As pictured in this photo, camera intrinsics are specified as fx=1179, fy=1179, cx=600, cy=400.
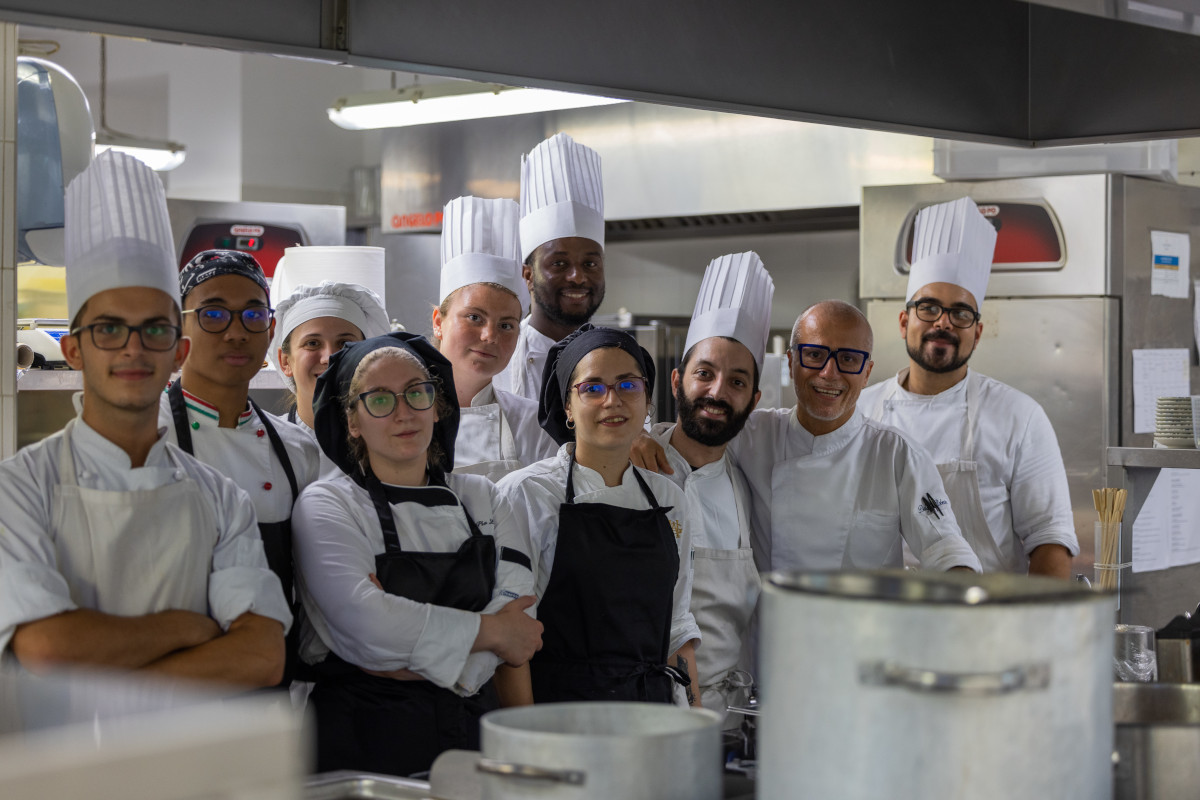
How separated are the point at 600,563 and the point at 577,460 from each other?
0.24 m

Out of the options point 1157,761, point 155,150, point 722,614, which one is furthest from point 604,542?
point 155,150

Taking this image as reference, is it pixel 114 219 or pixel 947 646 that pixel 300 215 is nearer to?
pixel 114 219

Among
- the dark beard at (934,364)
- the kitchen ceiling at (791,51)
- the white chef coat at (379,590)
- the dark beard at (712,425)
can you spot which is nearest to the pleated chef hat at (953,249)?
the dark beard at (934,364)

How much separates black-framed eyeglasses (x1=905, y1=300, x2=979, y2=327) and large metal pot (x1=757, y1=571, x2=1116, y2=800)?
2045mm

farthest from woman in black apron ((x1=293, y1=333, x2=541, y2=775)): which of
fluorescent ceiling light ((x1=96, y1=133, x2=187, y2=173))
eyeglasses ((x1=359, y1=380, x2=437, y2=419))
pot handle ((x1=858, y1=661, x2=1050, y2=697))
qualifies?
fluorescent ceiling light ((x1=96, y1=133, x2=187, y2=173))

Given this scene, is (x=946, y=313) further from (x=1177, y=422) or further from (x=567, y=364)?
(x=567, y=364)

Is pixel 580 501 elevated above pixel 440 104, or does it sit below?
below

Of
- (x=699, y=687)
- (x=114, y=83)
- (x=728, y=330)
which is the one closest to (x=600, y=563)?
(x=699, y=687)

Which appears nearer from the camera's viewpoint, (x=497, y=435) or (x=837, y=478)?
(x=837, y=478)

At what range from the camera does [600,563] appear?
2049mm

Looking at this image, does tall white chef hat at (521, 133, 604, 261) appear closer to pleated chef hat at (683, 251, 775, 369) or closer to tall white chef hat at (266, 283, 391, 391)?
pleated chef hat at (683, 251, 775, 369)

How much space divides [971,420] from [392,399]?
1490 millimetres

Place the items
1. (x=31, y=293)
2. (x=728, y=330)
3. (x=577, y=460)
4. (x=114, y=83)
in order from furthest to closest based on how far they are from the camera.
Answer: (x=114, y=83), (x=31, y=293), (x=728, y=330), (x=577, y=460)

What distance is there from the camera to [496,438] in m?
2.64
